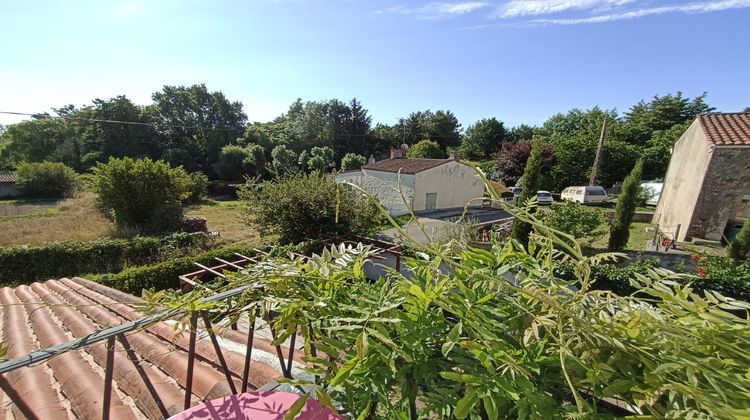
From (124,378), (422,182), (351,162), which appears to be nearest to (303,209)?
(124,378)

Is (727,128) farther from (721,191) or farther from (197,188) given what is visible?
(197,188)

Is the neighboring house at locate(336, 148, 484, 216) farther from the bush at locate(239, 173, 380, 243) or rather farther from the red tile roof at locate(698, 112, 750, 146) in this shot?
the red tile roof at locate(698, 112, 750, 146)

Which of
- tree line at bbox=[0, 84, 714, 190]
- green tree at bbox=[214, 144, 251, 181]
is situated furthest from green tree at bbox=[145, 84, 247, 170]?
green tree at bbox=[214, 144, 251, 181]

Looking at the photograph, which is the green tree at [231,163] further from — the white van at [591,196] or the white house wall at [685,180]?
the white house wall at [685,180]

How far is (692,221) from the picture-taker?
416 inches

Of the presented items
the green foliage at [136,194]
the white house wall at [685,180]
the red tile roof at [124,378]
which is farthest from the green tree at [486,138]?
the red tile roof at [124,378]

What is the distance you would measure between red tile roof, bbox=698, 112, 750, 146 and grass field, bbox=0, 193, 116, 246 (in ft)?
79.2

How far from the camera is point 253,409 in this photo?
93cm

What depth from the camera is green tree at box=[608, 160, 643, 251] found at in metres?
10.4

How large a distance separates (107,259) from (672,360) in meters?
13.5

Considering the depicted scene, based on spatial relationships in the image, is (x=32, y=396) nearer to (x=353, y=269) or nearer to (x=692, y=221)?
(x=353, y=269)

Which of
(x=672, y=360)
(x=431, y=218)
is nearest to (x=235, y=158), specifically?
(x=431, y=218)

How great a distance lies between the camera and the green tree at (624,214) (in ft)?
34.0

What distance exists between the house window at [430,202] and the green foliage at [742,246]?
13225mm
